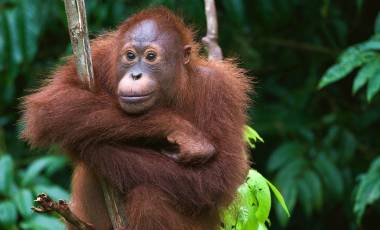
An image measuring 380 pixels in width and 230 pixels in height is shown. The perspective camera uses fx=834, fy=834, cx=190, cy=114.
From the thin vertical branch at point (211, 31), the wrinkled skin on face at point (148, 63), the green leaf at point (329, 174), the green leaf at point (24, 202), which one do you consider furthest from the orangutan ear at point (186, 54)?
the green leaf at point (329, 174)

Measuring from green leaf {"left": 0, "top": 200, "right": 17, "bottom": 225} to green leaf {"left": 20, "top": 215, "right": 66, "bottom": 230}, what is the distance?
0.29 feet

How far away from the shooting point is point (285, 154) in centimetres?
616

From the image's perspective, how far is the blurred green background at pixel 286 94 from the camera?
5.46 m

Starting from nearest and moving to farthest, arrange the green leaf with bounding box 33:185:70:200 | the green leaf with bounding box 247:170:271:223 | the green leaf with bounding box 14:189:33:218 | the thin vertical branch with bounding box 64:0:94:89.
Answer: the thin vertical branch with bounding box 64:0:94:89, the green leaf with bounding box 247:170:271:223, the green leaf with bounding box 14:189:33:218, the green leaf with bounding box 33:185:70:200

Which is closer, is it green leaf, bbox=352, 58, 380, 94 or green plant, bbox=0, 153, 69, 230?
green leaf, bbox=352, 58, 380, 94

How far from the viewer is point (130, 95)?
145 inches

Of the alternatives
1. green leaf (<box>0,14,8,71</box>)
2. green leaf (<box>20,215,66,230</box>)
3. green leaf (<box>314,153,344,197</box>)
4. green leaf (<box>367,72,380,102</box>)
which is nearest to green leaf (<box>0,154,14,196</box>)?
green leaf (<box>20,215,66,230</box>)

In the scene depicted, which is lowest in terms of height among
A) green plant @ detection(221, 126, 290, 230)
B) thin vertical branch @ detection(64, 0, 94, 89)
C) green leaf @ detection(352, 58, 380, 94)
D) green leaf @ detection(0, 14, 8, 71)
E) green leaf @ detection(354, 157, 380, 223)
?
green leaf @ detection(354, 157, 380, 223)

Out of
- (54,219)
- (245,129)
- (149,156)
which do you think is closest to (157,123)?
(149,156)

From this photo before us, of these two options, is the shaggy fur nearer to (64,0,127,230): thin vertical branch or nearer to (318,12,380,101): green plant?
(64,0,127,230): thin vertical branch

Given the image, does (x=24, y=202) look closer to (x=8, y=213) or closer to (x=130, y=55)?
(x=8, y=213)

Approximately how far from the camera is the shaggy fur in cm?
366

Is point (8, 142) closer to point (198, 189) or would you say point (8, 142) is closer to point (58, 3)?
point (58, 3)

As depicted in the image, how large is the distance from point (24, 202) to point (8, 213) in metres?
0.12
